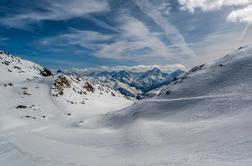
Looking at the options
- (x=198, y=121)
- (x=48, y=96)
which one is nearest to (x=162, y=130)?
(x=198, y=121)

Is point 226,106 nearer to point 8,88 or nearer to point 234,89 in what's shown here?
point 234,89

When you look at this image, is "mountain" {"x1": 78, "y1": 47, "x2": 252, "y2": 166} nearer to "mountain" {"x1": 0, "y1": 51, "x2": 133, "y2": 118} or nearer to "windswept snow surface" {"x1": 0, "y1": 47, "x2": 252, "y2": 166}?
"windswept snow surface" {"x1": 0, "y1": 47, "x2": 252, "y2": 166}

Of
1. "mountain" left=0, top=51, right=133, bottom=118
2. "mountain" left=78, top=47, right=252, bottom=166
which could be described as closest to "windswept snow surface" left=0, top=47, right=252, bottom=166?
"mountain" left=78, top=47, right=252, bottom=166

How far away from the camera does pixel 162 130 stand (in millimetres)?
33969

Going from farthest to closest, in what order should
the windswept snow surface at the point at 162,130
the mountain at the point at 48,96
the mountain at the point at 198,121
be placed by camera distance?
the mountain at the point at 48,96 → the windswept snow surface at the point at 162,130 → the mountain at the point at 198,121

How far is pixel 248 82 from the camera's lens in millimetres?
40219

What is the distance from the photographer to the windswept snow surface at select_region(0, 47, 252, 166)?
22.3 metres

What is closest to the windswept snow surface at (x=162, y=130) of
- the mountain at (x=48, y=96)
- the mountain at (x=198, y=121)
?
the mountain at (x=198, y=121)

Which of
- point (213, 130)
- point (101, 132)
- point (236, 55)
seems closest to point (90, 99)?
point (101, 132)

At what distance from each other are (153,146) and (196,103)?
1567cm

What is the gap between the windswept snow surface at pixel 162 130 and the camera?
22.3m

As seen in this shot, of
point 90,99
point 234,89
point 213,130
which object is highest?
point 90,99

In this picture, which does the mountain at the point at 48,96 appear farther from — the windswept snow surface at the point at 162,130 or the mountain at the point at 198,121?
the mountain at the point at 198,121

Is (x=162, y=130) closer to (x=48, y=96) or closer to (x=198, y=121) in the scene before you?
(x=198, y=121)
